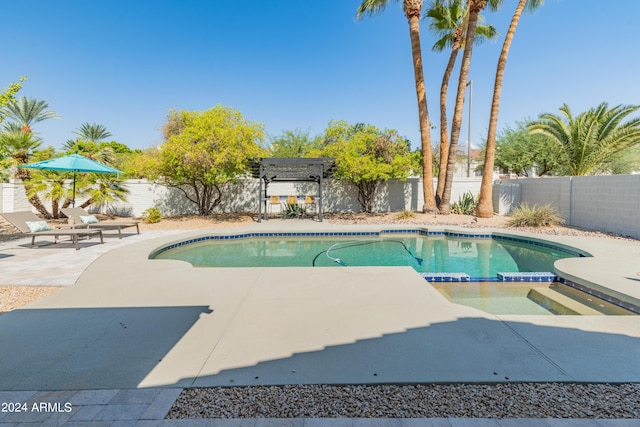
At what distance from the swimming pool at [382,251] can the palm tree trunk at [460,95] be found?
3104 millimetres

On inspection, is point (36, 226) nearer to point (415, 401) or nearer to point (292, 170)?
point (292, 170)

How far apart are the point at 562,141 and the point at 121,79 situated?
22.7 meters

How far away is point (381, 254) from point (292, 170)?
669 cm

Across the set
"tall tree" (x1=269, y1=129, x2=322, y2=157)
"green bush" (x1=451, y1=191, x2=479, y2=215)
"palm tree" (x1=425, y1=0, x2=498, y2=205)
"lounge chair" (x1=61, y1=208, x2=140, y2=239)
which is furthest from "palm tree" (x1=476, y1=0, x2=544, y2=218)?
"tall tree" (x1=269, y1=129, x2=322, y2=157)

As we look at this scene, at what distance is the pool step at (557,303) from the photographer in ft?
13.9

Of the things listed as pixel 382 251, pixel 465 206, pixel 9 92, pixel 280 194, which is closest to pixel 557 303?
pixel 382 251

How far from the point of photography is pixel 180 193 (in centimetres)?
1459

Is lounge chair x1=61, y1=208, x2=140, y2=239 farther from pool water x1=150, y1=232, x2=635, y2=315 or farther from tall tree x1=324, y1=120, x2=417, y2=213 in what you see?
tall tree x1=324, y1=120, x2=417, y2=213

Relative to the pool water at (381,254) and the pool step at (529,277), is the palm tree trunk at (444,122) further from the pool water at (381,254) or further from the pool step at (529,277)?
the pool step at (529,277)

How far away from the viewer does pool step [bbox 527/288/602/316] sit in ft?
13.9

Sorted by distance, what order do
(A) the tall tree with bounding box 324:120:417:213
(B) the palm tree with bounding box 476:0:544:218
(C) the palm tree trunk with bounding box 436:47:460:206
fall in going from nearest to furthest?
1. (B) the palm tree with bounding box 476:0:544:218
2. (A) the tall tree with bounding box 324:120:417:213
3. (C) the palm tree trunk with bounding box 436:47:460:206

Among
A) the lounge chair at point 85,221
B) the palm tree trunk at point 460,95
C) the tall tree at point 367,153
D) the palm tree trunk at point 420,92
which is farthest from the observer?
the tall tree at point 367,153

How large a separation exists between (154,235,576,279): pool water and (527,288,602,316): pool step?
0.89m

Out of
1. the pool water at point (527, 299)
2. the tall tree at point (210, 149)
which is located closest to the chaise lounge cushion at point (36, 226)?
the tall tree at point (210, 149)
